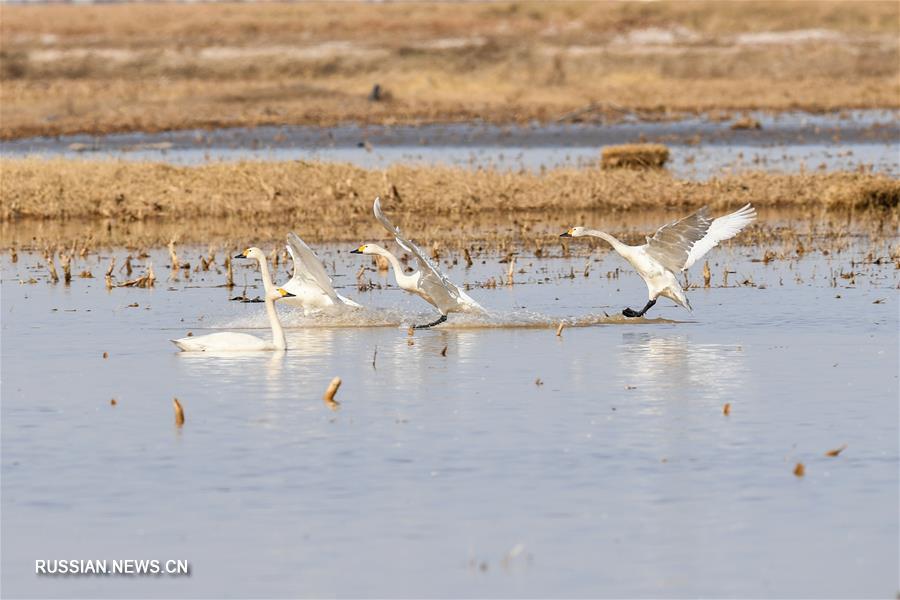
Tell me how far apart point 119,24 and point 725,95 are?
5014 centimetres

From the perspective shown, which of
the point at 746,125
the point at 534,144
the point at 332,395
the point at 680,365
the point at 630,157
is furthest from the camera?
the point at 746,125

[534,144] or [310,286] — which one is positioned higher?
[534,144]

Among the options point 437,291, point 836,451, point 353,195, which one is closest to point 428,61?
point 353,195

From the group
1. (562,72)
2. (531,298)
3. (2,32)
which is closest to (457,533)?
(531,298)

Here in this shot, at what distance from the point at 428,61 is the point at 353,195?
53.0 metres

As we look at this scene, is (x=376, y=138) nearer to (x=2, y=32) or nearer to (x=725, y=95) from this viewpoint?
(x=725, y=95)

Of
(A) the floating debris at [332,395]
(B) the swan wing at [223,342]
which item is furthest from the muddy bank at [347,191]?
(A) the floating debris at [332,395]

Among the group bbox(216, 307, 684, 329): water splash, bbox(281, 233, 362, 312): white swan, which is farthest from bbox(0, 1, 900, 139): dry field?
bbox(281, 233, 362, 312): white swan

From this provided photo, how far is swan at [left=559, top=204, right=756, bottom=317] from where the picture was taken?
15.8 meters

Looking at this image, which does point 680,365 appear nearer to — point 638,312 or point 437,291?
point 638,312

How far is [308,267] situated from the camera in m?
15.9

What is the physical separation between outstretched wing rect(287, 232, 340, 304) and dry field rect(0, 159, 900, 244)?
10265 mm

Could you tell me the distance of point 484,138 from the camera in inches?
1780

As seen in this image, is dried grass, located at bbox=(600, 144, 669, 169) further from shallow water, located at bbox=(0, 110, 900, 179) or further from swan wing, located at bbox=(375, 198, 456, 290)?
swan wing, located at bbox=(375, 198, 456, 290)
